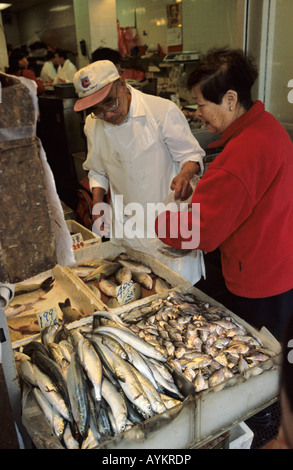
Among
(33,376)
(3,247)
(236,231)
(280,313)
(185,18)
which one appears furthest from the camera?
(185,18)

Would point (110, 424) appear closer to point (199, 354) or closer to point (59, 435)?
point (59, 435)

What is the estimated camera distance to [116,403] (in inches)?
60.1

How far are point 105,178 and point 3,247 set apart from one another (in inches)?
97.6

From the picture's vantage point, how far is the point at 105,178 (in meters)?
3.32

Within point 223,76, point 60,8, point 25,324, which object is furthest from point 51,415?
point 60,8

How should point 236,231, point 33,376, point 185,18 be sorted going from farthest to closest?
1. point 185,18
2. point 236,231
3. point 33,376

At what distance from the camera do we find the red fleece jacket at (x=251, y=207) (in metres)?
1.97

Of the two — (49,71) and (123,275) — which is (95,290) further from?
(49,71)

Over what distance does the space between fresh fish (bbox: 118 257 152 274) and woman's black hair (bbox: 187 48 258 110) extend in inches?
53.0

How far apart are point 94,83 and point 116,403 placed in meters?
1.94

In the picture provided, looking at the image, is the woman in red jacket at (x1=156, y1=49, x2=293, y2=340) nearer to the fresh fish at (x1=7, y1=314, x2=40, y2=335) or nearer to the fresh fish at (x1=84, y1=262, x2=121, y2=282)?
the fresh fish at (x1=84, y1=262, x2=121, y2=282)

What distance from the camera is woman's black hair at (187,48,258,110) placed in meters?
2.06

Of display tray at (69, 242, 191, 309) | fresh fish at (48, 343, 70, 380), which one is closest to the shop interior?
fresh fish at (48, 343, 70, 380)
